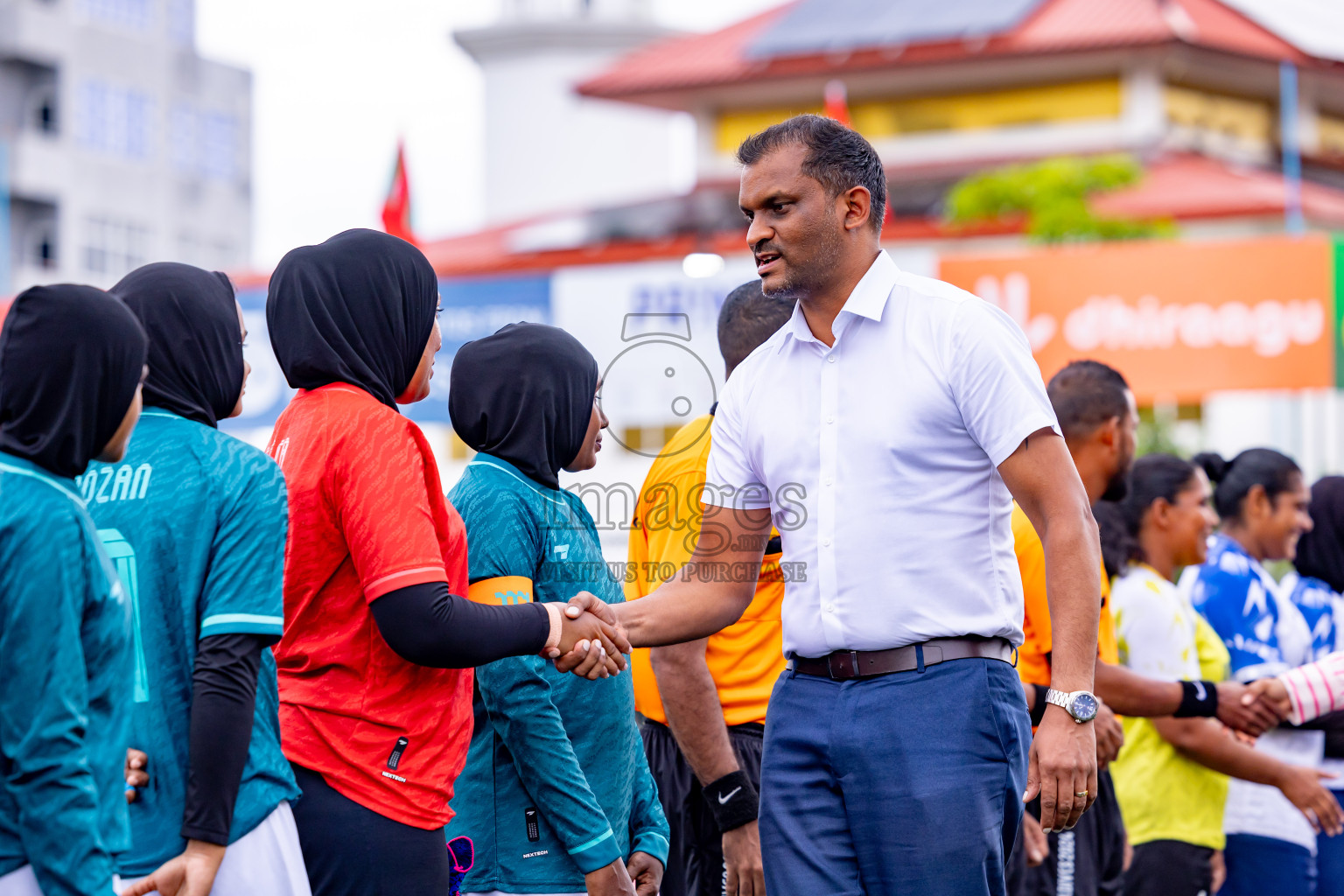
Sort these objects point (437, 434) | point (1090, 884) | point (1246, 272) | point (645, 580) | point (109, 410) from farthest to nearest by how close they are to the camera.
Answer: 1. point (437, 434)
2. point (1246, 272)
3. point (1090, 884)
4. point (645, 580)
5. point (109, 410)

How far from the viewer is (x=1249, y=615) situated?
5.79 metres

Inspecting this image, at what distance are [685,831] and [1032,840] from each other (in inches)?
42.3

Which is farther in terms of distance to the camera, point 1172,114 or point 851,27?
point 851,27

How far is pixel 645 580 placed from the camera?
4219mm

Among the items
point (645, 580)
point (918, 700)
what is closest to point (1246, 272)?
point (645, 580)

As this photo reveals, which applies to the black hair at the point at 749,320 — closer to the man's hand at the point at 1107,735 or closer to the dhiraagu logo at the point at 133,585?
the man's hand at the point at 1107,735

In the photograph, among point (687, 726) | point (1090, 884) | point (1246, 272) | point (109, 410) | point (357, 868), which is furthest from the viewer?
point (1246, 272)

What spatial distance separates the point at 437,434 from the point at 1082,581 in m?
24.0

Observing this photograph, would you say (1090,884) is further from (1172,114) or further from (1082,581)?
(1172,114)

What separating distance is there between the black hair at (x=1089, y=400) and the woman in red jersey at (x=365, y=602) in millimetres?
2168

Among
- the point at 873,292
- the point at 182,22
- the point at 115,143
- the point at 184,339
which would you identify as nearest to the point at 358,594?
the point at 184,339

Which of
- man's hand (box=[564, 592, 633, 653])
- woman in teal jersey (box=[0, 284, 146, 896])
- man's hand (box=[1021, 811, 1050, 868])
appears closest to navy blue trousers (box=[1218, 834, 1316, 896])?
man's hand (box=[1021, 811, 1050, 868])

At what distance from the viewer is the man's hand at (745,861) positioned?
12.7ft

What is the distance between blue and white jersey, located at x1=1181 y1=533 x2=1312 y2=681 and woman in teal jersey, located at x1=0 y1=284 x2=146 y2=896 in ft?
14.3
